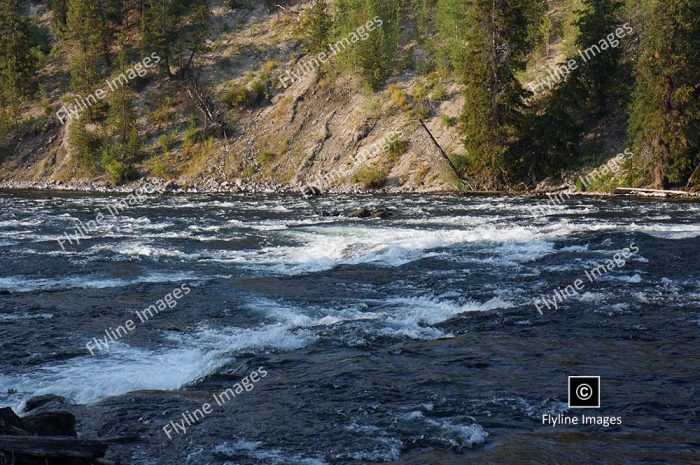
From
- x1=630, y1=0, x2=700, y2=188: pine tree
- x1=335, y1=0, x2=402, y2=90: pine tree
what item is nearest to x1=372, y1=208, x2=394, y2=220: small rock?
x1=630, y1=0, x2=700, y2=188: pine tree

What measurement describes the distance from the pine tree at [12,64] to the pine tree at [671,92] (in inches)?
2512

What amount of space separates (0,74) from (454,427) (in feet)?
261

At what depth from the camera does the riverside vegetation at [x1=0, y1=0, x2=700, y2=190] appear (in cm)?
4056

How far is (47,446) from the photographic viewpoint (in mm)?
7328

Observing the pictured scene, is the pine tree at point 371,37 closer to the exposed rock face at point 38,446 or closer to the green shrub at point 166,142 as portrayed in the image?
Result: the green shrub at point 166,142

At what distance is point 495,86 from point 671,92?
10703 mm

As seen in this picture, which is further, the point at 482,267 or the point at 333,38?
the point at 333,38

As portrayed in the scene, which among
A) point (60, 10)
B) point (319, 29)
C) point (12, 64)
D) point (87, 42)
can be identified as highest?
point (60, 10)

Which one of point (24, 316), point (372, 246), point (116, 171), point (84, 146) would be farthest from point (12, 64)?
point (24, 316)

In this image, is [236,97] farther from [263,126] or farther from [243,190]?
[243,190]

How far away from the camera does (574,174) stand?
4303 centimetres

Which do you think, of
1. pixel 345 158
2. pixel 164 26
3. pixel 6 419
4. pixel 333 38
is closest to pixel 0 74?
pixel 164 26

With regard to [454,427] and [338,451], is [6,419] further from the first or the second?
[454,427]

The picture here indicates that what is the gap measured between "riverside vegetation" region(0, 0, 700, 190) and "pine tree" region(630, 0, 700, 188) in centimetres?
9
